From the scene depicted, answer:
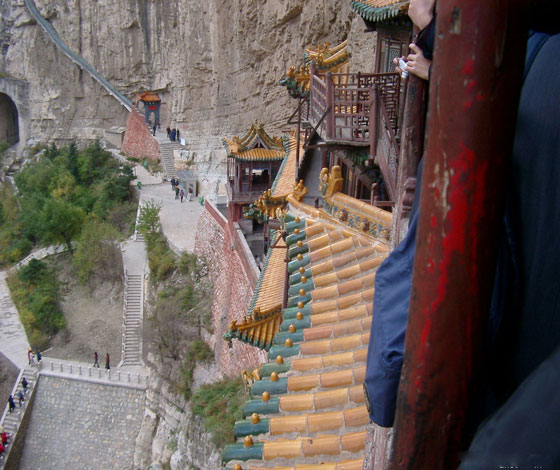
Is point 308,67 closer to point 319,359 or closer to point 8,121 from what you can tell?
point 319,359

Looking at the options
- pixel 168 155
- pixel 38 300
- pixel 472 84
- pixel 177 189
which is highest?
pixel 168 155

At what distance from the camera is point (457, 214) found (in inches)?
37.9

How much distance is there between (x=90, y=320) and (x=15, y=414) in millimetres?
4253

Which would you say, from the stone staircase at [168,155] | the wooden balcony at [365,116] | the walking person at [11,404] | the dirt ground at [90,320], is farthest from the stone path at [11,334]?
the wooden balcony at [365,116]

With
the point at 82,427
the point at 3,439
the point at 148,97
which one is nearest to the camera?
the point at 3,439

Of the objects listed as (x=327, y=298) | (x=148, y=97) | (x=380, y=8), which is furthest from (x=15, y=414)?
(x=148, y=97)

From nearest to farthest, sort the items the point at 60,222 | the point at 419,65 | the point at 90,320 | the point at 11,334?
the point at 419,65 < the point at 90,320 < the point at 11,334 < the point at 60,222

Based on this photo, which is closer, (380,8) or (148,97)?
(380,8)

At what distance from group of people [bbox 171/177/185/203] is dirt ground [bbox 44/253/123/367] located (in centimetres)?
550

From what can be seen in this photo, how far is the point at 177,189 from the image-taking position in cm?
2395

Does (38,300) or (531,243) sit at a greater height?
(531,243)

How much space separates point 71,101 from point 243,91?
1638 centimetres

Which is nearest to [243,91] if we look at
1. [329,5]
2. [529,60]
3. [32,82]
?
[329,5]

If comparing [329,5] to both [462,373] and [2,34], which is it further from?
[2,34]
